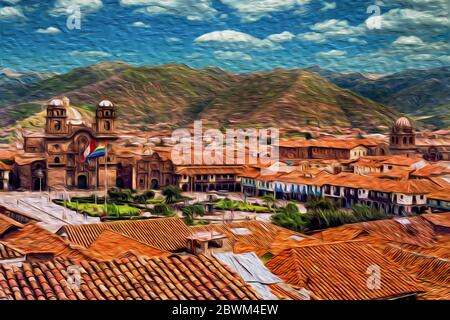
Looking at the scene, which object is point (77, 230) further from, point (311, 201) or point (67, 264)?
point (311, 201)

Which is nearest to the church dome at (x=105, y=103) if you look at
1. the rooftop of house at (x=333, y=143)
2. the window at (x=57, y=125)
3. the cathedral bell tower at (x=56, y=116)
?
the cathedral bell tower at (x=56, y=116)

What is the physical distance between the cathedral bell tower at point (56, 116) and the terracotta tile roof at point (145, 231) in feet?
2.97

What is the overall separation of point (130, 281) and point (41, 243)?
1414 mm

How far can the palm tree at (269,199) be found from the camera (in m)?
5.91

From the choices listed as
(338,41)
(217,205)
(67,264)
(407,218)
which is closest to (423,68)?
(338,41)

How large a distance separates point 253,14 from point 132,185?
1958mm

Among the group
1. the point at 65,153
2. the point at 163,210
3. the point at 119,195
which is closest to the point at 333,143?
the point at 163,210

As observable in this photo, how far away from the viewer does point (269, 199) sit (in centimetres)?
593

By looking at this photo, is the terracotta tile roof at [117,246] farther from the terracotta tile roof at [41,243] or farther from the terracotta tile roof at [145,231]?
the terracotta tile roof at [41,243]

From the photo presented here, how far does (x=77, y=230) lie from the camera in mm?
5441

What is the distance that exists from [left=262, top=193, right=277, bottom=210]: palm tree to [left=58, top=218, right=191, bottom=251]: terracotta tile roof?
2.73ft

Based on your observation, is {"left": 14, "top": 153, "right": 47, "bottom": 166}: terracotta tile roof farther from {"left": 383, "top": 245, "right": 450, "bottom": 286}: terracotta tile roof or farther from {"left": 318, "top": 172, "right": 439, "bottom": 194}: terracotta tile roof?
{"left": 383, "top": 245, "right": 450, "bottom": 286}: terracotta tile roof

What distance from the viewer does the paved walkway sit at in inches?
216
